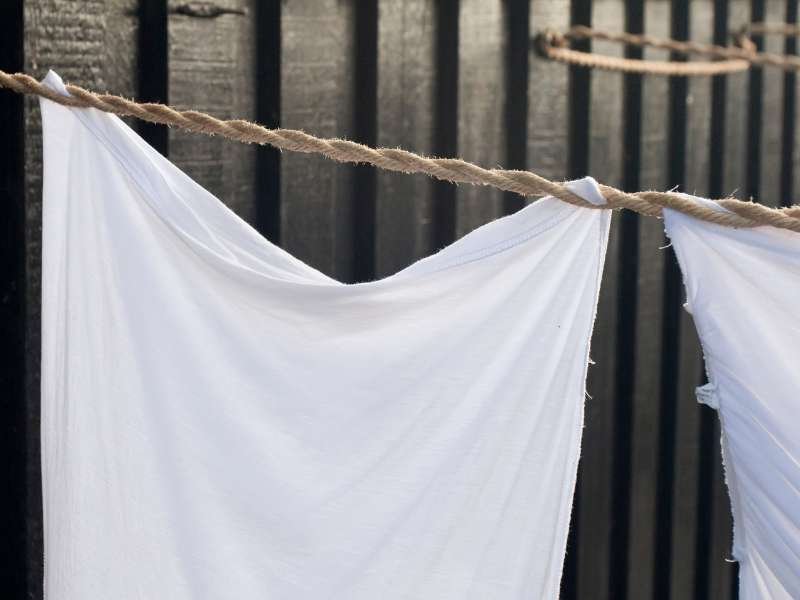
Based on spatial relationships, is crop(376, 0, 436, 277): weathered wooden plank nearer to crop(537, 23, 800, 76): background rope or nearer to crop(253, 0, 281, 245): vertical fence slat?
crop(253, 0, 281, 245): vertical fence slat

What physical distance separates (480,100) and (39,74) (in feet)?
4.57

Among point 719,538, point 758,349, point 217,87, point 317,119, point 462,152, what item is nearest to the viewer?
point 758,349

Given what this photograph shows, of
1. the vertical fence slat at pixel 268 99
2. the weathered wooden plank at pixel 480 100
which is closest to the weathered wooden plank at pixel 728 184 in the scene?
the weathered wooden plank at pixel 480 100

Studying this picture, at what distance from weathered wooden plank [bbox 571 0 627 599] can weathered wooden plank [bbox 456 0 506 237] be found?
475mm

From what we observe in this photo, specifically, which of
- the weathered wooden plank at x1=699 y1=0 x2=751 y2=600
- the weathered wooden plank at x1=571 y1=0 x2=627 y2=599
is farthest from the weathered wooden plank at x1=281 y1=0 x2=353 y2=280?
the weathered wooden plank at x1=699 y1=0 x2=751 y2=600

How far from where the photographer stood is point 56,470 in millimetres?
2184

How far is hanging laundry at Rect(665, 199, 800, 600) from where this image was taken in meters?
1.89

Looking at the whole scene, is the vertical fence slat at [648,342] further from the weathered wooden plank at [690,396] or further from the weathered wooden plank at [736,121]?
→ the weathered wooden plank at [736,121]

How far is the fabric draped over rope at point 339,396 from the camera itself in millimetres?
1940

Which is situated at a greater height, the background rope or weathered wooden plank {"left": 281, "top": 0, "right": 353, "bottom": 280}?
the background rope

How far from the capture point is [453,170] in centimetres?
196

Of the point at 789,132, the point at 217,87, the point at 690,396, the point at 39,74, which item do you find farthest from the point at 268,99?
the point at 789,132

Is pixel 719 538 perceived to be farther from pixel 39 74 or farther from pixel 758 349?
pixel 39 74

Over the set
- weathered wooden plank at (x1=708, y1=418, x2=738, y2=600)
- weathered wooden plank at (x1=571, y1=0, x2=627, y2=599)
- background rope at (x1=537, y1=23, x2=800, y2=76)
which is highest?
background rope at (x1=537, y1=23, x2=800, y2=76)
